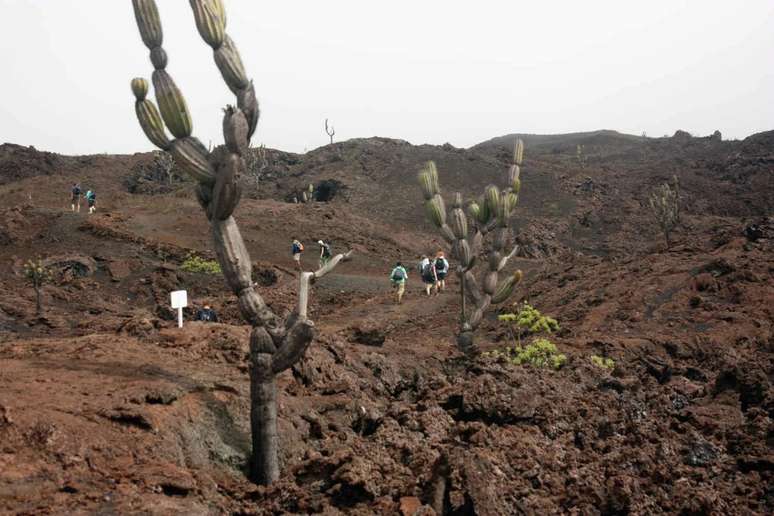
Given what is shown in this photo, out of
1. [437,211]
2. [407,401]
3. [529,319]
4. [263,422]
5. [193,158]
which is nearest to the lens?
[263,422]

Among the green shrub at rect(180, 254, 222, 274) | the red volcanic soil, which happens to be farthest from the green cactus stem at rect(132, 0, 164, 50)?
the green shrub at rect(180, 254, 222, 274)

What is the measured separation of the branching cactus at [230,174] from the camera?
5645mm

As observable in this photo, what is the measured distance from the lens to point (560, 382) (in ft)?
27.4

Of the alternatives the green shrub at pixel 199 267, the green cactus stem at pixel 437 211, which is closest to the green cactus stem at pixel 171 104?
the green cactus stem at pixel 437 211

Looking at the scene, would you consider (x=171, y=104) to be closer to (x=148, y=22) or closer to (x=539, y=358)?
(x=148, y=22)

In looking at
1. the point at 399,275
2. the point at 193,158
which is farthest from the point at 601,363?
the point at 399,275

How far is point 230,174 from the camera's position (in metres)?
5.65

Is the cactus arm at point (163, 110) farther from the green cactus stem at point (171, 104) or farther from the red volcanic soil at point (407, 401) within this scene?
the red volcanic soil at point (407, 401)

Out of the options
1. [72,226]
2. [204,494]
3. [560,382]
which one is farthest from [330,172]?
[204,494]

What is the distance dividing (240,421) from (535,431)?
9.69 feet

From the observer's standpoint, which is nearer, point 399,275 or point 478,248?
point 478,248

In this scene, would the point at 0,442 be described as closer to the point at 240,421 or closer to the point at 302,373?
the point at 240,421

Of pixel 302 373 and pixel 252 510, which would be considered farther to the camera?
pixel 302 373

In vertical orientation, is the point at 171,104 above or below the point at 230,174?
above
